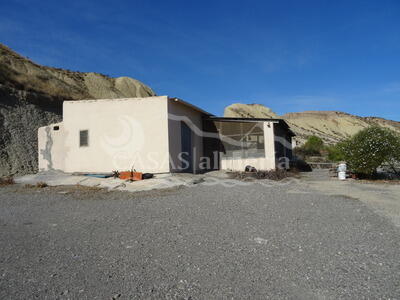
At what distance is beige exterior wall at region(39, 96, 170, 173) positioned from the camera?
38.9 feet

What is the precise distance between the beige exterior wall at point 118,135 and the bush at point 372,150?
8.68 meters

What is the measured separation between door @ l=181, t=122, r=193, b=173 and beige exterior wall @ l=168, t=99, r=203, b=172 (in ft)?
0.91

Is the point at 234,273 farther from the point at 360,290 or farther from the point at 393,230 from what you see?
the point at 393,230

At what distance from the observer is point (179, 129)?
1294cm

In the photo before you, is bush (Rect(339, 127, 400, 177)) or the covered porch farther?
the covered porch

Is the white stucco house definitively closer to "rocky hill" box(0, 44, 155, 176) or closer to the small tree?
"rocky hill" box(0, 44, 155, 176)

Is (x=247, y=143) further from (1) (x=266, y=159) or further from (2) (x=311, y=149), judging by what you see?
(2) (x=311, y=149)

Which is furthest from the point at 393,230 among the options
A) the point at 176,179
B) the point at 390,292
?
the point at 176,179

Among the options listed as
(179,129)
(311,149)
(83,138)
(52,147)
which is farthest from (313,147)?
(52,147)

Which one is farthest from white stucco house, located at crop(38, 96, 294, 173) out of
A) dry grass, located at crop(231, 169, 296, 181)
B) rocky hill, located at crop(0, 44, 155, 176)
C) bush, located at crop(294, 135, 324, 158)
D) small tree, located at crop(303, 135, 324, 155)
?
small tree, located at crop(303, 135, 324, 155)

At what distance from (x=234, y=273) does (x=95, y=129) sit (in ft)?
36.0

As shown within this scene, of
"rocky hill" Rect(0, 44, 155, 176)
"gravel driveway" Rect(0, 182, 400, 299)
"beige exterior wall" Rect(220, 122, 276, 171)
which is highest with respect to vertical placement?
"rocky hill" Rect(0, 44, 155, 176)

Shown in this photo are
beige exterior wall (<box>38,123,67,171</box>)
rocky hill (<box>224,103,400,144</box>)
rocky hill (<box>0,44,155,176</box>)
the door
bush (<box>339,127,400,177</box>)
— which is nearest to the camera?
bush (<box>339,127,400,177</box>)

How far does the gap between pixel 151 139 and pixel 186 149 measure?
231cm
